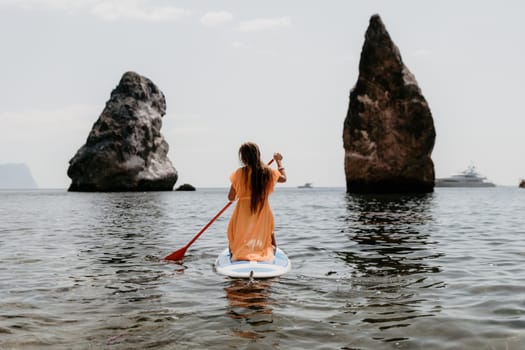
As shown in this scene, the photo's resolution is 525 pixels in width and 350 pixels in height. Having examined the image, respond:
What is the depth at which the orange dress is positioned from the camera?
798cm

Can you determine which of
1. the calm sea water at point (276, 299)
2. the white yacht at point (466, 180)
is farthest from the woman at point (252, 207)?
the white yacht at point (466, 180)

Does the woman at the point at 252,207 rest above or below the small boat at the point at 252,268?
above

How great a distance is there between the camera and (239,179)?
26.0ft

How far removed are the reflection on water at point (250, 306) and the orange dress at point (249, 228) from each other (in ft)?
1.72

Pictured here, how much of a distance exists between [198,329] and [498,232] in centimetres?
1278

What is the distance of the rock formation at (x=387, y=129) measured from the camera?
5828 cm

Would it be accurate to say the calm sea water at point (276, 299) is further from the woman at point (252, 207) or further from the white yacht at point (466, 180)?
the white yacht at point (466, 180)

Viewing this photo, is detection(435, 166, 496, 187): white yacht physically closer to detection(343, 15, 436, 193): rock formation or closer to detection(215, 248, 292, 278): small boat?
detection(343, 15, 436, 193): rock formation

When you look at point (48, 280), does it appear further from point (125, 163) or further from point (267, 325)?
point (125, 163)

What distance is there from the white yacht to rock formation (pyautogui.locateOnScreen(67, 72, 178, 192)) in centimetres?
6616

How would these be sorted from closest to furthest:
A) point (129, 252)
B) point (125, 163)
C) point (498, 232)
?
point (129, 252) → point (498, 232) → point (125, 163)

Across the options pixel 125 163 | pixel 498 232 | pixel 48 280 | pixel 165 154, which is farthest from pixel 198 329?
pixel 165 154

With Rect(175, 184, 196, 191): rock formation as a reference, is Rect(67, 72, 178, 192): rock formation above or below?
above

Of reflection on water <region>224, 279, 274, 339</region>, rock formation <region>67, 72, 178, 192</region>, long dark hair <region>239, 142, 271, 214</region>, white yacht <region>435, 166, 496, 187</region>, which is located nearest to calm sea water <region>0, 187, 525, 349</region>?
reflection on water <region>224, 279, 274, 339</region>
